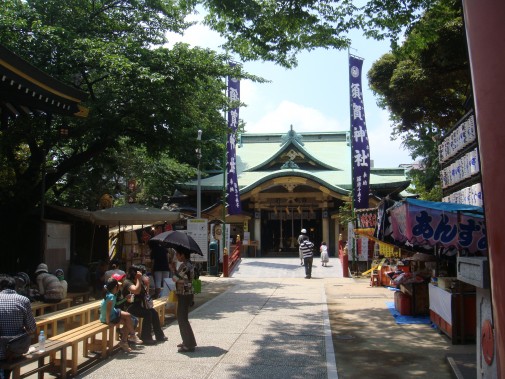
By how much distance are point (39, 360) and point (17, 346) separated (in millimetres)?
886

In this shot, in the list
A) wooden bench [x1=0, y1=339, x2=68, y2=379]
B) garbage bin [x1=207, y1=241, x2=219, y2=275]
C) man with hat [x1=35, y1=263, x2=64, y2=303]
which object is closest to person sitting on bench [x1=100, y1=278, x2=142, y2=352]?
wooden bench [x1=0, y1=339, x2=68, y2=379]

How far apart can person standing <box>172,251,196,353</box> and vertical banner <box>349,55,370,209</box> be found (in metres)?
12.7

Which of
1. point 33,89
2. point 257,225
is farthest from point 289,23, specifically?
point 257,225

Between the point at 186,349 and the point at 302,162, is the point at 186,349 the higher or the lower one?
the lower one

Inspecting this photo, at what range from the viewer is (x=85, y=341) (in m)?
6.39

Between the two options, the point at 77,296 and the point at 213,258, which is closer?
the point at 77,296

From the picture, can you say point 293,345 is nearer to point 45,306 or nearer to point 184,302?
point 184,302

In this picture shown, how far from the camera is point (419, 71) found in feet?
41.5

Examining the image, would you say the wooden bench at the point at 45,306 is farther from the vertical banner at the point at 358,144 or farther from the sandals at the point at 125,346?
the vertical banner at the point at 358,144

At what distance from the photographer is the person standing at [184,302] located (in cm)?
670

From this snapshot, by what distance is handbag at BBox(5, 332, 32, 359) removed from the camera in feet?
14.9

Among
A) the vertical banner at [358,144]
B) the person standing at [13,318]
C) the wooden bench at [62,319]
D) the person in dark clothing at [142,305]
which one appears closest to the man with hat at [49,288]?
the wooden bench at [62,319]

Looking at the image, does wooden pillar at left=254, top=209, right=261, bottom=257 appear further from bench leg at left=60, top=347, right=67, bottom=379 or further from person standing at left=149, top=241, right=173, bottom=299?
bench leg at left=60, top=347, right=67, bottom=379

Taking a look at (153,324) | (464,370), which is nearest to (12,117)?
(153,324)
